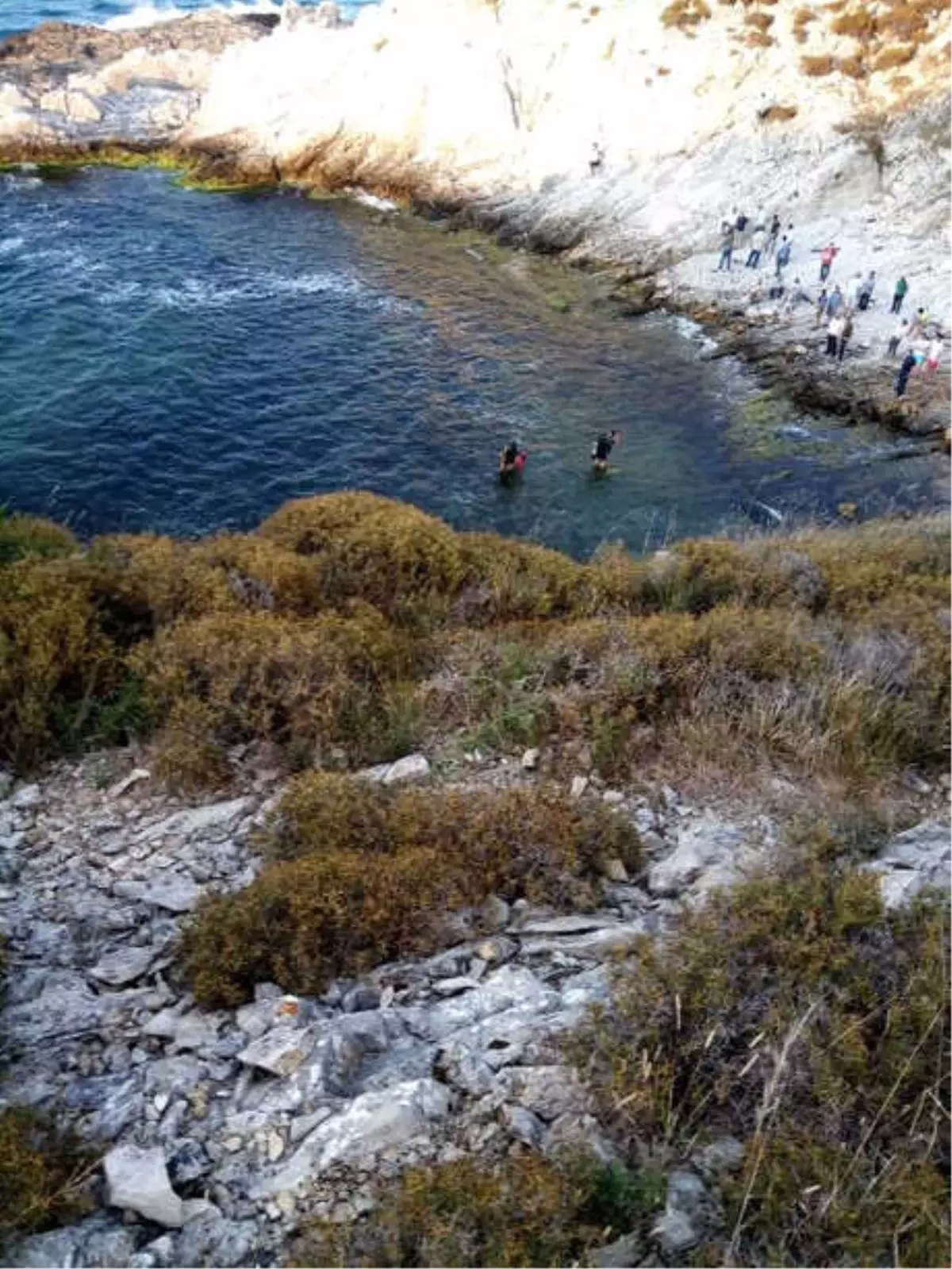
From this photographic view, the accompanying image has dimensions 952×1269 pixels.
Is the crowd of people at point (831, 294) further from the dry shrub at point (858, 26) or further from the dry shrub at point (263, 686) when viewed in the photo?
the dry shrub at point (263, 686)

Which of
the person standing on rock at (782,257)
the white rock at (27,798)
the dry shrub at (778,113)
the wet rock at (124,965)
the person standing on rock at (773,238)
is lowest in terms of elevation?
the white rock at (27,798)

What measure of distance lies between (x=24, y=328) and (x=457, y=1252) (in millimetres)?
30805

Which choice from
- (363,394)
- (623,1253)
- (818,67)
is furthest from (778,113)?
(623,1253)

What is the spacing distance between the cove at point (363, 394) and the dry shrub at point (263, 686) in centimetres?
1214

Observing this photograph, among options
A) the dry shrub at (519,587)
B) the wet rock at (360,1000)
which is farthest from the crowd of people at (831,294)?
the wet rock at (360,1000)

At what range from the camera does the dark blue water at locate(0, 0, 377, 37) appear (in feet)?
196

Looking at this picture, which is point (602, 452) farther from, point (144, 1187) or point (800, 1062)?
point (144, 1187)

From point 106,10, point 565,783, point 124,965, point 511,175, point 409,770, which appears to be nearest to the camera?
point 124,965

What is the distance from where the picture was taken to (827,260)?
99.5 ft

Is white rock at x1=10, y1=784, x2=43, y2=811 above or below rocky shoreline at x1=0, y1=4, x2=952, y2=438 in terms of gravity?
below

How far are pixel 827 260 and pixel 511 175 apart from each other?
46.7ft

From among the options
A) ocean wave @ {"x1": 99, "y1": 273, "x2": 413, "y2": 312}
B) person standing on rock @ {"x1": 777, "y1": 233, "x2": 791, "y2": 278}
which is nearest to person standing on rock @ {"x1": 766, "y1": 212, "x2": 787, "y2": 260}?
person standing on rock @ {"x1": 777, "y1": 233, "x2": 791, "y2": 278}

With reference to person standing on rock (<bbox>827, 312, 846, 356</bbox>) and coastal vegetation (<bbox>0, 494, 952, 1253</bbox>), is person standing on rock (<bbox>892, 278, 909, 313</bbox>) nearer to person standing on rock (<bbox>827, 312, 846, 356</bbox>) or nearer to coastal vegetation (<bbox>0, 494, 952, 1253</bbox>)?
person standing on rock (<bbox>827, 312, 846, 356</bbox>)

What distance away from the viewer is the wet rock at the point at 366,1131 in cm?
446
